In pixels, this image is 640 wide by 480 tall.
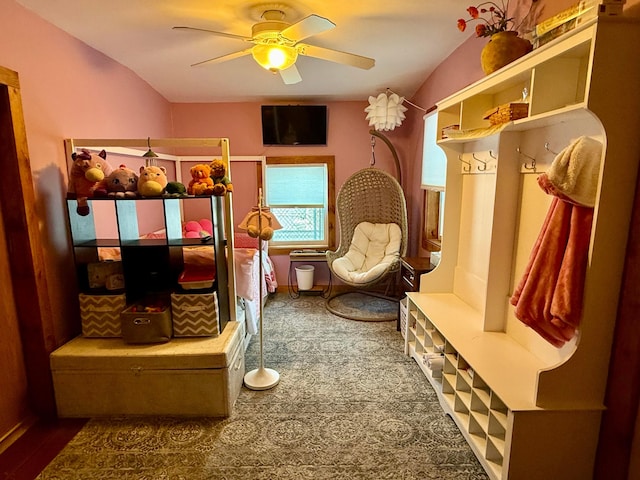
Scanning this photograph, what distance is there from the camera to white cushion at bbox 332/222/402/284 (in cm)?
371

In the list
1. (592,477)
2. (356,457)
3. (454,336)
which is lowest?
(356,457)

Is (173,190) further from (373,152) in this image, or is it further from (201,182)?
(373,152)

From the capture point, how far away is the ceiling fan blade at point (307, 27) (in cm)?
178

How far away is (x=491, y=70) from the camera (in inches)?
73.3

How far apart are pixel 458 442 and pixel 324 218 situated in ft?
9.97

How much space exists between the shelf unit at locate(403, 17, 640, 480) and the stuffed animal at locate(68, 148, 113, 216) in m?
2.08

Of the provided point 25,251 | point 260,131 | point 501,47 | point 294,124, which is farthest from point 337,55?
point 260,131

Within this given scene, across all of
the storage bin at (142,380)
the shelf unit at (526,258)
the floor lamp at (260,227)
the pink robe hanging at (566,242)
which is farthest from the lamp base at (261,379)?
the pink robe hanging at (566,242)

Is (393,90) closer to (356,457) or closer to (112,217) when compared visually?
(112,217)

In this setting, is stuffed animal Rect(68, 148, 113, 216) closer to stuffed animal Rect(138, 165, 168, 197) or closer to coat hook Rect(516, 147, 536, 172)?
stuffed animal Rect(138, 165, 168, 197)

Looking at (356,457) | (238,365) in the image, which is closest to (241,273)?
(238,365)

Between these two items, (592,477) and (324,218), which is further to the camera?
(324,218)

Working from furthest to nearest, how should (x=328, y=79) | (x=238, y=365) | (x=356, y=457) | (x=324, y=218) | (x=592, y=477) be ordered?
(x=324, y=218) → (x=328, y=79) → (x=238, y=365) → (x=356, y=457) → (x=592, y=477)

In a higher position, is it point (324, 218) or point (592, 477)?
point (324, 218)
